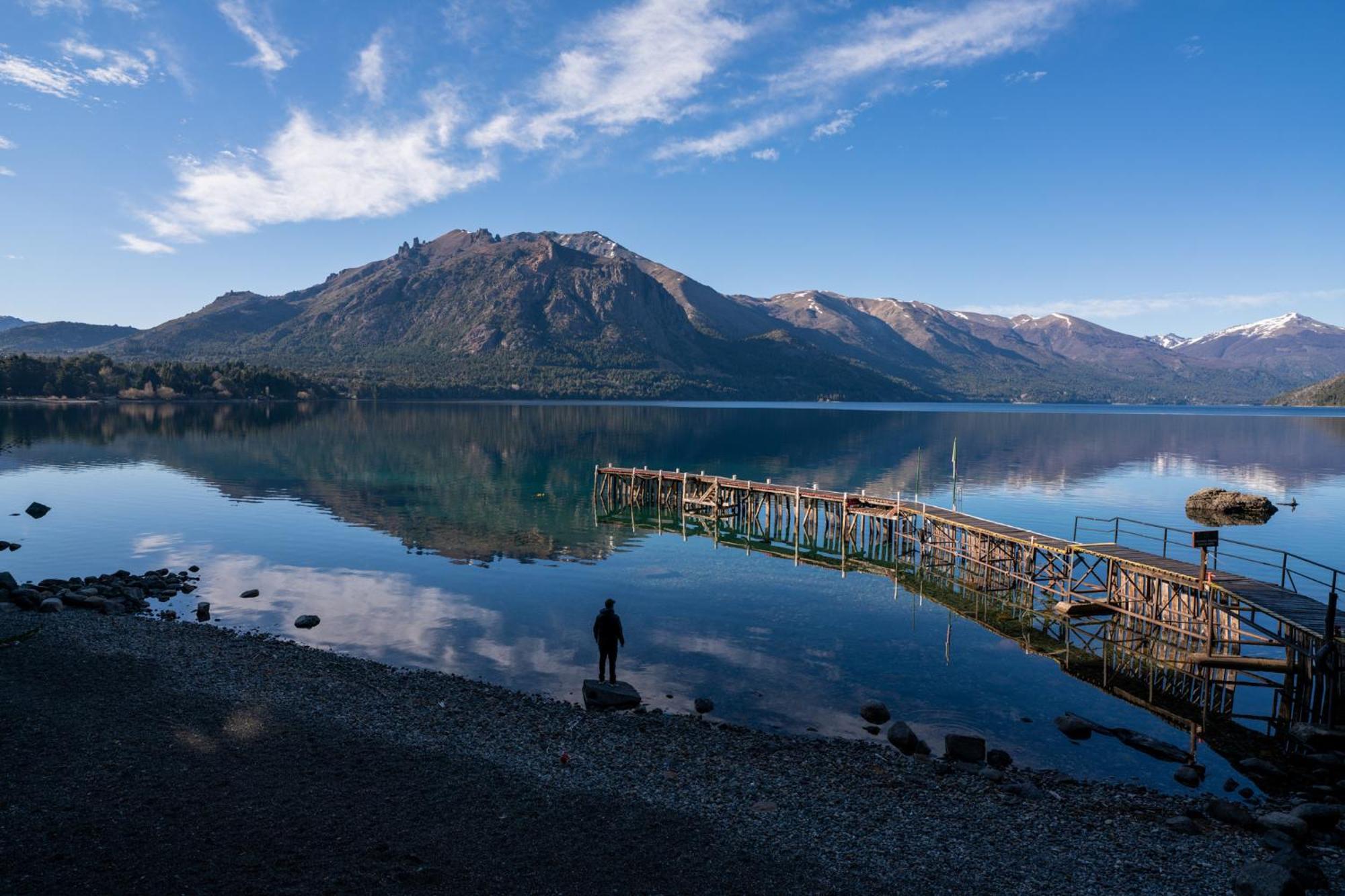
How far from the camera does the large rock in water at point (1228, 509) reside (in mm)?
59219

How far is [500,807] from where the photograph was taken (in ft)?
46.2

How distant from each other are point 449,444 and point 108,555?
66352mm

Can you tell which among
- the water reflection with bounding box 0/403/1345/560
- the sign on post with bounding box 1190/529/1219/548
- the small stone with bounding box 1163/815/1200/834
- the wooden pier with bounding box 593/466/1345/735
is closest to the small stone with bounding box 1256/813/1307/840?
the small stone with bounding box 1163/815/1200/834

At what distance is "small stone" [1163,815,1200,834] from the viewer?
14.3 m

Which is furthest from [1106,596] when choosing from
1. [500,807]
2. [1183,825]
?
[500,807]

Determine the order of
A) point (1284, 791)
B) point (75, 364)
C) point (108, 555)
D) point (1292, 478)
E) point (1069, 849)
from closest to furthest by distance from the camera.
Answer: point (1069, 849), point (1284, 791), point (108, 555), point (1292, 478), point (75, 364)

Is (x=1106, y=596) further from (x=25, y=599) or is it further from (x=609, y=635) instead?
(x=25, y=599)

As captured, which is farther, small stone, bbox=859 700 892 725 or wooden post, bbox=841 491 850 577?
wooden post, bbox=841 491 850 577

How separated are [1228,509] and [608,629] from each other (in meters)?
61.4

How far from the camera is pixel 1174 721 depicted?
21.6 meters

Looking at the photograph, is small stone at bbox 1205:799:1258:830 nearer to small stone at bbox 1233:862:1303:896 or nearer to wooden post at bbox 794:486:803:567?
small stone at bbox 1233:862:1303:896

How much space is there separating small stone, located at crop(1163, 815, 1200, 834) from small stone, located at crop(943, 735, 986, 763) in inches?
164

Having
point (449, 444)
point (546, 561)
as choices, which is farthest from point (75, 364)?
point (546, 561)

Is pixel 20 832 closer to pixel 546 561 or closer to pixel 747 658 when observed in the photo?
pixel 747 658
